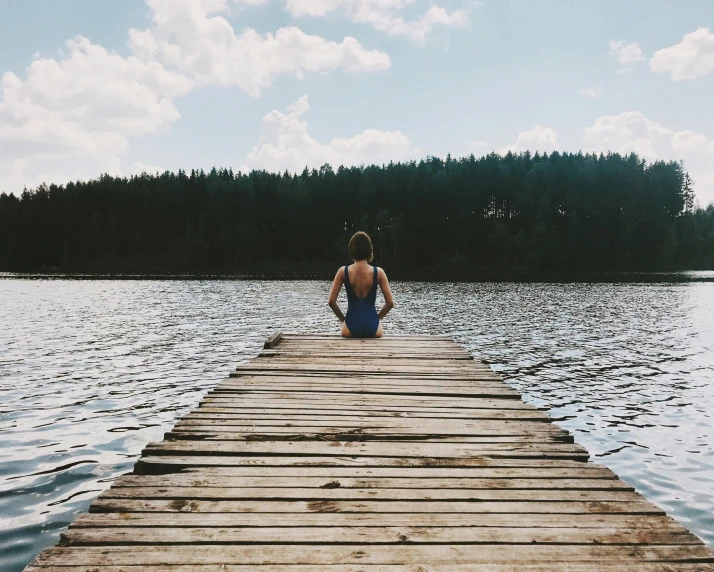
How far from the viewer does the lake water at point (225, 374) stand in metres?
7.36

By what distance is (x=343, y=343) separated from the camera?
10.4 m

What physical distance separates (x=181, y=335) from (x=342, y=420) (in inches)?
687

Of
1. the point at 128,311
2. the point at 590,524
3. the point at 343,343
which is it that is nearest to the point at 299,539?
the point at 590,524

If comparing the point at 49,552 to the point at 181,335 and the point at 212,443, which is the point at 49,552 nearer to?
the point at 212,443

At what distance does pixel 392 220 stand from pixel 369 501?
10103cm

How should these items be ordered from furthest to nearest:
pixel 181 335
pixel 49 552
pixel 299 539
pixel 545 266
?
pixel 545 266
pixel 181 335
pixel 299 539
pixel 49 552

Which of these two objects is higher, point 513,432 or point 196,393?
point 513,432

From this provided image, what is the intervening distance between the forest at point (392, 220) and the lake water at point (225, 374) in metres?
72.3

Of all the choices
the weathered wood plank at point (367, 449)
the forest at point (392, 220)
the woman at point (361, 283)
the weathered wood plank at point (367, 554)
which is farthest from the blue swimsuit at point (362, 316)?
the forest at point (392, 220)

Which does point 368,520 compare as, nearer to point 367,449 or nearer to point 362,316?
point 367,449

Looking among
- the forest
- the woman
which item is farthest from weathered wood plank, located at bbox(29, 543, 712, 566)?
the forest

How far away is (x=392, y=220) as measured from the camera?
103438mm

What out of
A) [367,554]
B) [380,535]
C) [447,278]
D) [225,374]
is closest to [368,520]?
[380,535]

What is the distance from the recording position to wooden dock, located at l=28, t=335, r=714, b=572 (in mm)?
2902
